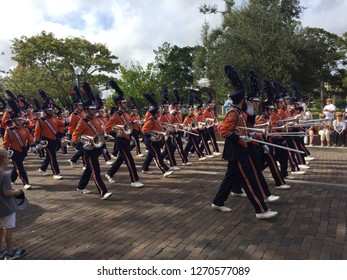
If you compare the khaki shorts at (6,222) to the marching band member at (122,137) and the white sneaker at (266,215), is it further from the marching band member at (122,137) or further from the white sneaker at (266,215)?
the marching band member at (122,137)

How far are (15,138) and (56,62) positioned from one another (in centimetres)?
2577

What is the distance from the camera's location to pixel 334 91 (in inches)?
1729

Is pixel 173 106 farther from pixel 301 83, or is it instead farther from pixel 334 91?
pixel 334 91

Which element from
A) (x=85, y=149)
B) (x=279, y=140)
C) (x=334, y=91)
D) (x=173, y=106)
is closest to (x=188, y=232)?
(x=85, y=149)

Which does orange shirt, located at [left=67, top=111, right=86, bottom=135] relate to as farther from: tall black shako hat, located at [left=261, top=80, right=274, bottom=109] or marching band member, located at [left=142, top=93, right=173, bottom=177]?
tall black shako hat, located at [left=261, top=80, right=274, bottom=109]

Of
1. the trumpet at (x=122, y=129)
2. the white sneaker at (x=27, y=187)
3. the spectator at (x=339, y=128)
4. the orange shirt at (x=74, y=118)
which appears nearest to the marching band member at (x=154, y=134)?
the trumpet at (x=122, y=129)

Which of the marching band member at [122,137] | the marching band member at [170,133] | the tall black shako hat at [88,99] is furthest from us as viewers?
the marching band member at [170,133]

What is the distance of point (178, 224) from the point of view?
5.39 m

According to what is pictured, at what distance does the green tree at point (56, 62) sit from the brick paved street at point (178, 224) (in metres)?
25.6

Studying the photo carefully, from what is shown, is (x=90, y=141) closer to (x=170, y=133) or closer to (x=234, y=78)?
(x=234, y=78)

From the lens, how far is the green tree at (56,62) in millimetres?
30531

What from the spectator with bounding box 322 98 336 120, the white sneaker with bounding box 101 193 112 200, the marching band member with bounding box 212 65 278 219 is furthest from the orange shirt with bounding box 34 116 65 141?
the spectator with bounding box 322 98 336 120

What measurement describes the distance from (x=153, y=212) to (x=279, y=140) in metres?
3.66

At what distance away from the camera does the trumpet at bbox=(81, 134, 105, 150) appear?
22.6 feet
